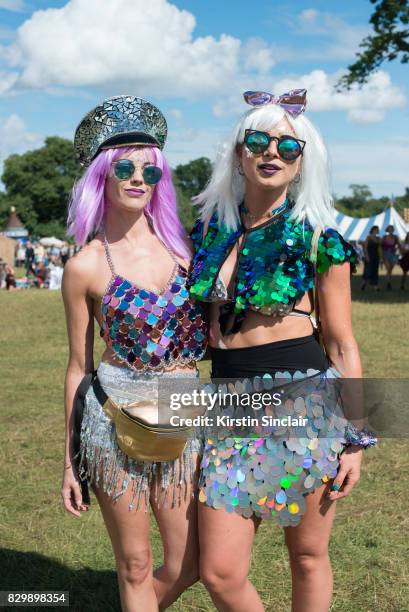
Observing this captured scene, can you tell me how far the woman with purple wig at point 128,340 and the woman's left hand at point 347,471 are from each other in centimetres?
49

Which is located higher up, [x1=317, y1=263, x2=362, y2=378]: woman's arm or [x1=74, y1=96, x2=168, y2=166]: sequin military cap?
[x1=74, y1=96, x2=168, y2=166]: sequin military cap

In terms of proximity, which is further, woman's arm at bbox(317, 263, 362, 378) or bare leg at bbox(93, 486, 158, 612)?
bare leg at bbox(93, 486, 158, 612)

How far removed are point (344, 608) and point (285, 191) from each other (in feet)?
6.44

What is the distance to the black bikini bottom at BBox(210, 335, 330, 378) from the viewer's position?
2.34 meters

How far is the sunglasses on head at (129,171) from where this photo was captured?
98.1 inches

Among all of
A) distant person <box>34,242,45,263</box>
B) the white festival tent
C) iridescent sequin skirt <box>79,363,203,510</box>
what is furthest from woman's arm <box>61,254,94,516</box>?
the white festival tent

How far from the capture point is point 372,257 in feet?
61.6

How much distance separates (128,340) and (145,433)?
317 mm

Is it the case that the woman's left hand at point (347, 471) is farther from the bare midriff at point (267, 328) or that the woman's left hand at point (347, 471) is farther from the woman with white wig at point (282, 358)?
the bare midriff at point (267, 328)

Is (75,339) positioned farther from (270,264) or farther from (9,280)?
(9,280)

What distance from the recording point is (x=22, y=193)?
6322 centimetres

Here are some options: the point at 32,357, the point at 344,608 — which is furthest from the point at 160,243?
the point at 32,357

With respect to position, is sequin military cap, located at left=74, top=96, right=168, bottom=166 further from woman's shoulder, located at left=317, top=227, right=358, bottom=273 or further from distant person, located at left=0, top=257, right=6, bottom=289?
distant person, located at left=0, top=257, right=6, bottom=289

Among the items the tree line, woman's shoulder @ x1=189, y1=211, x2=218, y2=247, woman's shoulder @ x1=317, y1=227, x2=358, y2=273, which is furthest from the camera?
the tree line
